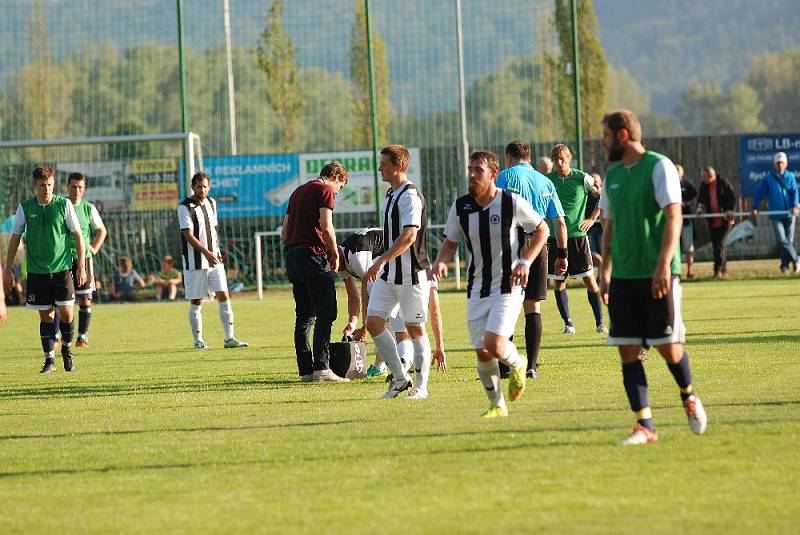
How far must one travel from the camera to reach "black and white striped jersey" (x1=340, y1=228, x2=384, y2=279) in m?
12.5

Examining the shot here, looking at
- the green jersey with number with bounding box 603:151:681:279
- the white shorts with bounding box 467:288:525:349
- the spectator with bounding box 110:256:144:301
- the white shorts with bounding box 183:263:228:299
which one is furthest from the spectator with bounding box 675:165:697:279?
the green jersey with number with bounding box 603:151:681:279

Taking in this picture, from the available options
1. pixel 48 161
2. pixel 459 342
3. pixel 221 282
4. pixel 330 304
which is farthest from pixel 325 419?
pixel 48 161

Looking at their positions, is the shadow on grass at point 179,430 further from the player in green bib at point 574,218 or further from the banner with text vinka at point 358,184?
the banner with text vinka at point 358,184

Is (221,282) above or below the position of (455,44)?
below

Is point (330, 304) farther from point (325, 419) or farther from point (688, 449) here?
point (688, 449)

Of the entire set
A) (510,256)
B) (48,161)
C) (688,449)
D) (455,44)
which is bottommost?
(688,449)

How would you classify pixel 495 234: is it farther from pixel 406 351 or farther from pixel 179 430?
pixel 179 430

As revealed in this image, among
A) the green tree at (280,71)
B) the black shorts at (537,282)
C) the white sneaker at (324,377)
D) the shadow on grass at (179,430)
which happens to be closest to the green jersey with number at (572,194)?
the black shorts at (537,282)

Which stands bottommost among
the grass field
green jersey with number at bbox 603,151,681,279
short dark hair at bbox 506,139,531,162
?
the grass field

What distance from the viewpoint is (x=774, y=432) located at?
26.2 feet

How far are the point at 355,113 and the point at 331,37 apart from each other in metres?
1.91

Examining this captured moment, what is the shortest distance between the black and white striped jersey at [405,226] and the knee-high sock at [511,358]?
153 centimetres

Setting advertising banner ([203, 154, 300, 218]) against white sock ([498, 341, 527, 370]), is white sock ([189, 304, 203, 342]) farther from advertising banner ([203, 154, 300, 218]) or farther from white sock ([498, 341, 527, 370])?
advertising banner ([203, 154, 300, 218])

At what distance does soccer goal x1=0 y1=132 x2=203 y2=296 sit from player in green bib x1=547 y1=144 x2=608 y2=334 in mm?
14231
